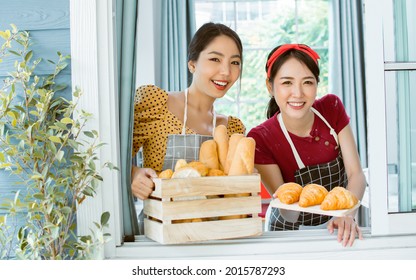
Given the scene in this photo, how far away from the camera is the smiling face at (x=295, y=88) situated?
2389 mm

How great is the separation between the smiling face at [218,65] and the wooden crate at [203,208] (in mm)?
651

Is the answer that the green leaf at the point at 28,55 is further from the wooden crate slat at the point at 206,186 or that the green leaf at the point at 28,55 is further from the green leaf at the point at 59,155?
the wooden crate slat at the point at 206,186

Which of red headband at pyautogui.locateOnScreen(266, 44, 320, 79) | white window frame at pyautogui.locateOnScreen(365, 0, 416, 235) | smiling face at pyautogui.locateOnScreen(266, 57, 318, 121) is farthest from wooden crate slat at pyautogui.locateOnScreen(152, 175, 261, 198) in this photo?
red headband at pyautogui.locateOnScreen(266, 44, 320, 79)

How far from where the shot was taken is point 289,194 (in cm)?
196

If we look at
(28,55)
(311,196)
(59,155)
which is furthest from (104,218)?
(311,196)

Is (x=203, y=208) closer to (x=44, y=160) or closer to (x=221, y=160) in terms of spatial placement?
(x=221, y=160)

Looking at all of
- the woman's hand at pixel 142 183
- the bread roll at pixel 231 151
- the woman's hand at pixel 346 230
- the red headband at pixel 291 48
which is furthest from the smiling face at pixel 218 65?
the woman's hand at pixel 346 230

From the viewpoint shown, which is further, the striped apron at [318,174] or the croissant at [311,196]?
the striped apron at [318,174]

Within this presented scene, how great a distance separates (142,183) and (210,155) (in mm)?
262

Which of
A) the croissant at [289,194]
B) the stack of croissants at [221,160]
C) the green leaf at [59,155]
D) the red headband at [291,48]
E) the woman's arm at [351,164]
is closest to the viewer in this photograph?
the green leaf at [59,155]

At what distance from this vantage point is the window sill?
1921 millimetres

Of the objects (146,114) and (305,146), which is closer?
(146,114)

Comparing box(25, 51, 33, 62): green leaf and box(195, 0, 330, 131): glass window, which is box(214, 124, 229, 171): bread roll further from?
box(195, 0, 330, 131): glass window
